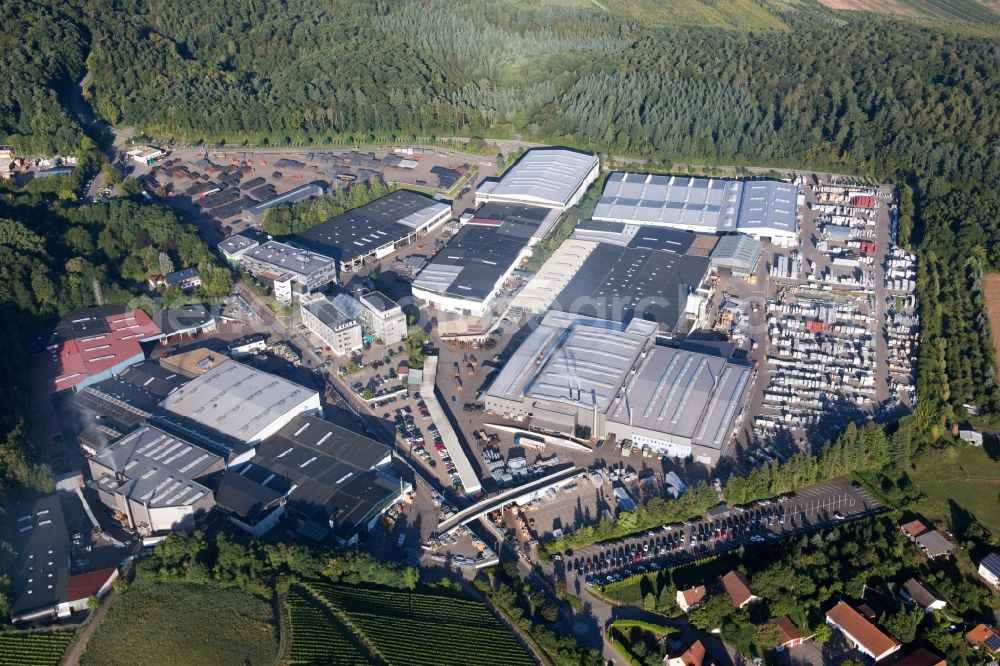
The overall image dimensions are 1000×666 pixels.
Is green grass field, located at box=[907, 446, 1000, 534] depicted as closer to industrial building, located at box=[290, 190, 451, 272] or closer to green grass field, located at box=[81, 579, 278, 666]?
green grass field, located at box=[81, 579, 278, 666]

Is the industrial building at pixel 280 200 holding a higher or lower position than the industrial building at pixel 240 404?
higher

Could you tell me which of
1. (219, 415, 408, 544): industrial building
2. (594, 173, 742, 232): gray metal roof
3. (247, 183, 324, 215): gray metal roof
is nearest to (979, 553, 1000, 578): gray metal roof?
(219, 415, 408, 544): industrial building

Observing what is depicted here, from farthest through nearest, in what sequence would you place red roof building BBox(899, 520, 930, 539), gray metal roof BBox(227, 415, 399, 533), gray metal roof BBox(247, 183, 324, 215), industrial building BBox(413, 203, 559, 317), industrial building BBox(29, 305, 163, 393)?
gray metal roof BBox(247, 183, 324, 215) → industrial building BBox(413, 203, 559, 317) → industrial building BBox(29, 305, 163, 393) → red roof building BBox(899, 520, 930, 539) → gray metal roof BBox(227, 415, 399, 533)

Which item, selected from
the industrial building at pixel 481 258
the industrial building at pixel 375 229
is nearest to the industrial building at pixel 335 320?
the industrial building at pixel 481 258

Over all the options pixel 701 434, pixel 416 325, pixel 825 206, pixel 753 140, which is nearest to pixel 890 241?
pixel 825 206

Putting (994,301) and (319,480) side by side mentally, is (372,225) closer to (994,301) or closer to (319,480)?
(319,480)

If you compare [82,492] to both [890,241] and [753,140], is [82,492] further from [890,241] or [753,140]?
[753,140]

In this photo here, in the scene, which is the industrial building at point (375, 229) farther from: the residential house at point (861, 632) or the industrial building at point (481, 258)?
the residential house at point (861, 632)
